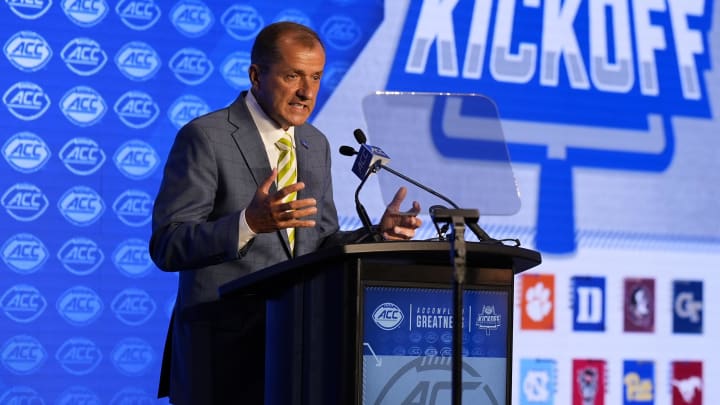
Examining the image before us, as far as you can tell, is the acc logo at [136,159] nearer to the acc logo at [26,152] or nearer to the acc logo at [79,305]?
the acc logo at [26,152]

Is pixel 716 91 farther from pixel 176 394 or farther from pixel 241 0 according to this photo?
pixel 176 394

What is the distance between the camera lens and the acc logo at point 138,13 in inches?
137

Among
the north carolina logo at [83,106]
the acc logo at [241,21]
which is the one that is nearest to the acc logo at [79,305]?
the north carolina logo at [83,106]

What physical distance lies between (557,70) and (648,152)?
1.73ft

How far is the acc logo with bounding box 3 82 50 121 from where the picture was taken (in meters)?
3.36

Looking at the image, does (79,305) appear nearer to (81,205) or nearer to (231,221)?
(81,205)

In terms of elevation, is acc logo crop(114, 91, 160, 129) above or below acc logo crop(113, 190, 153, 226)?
above

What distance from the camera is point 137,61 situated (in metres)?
3.50

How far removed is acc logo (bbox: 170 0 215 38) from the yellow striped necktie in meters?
1.31

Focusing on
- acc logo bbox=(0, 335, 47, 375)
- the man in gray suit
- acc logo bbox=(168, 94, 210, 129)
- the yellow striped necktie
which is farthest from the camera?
acc logo bbox=(168, 94, 210, 129)

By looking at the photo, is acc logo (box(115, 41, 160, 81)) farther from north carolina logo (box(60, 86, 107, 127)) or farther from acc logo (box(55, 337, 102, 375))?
acc logo (box(55, 337, 102, 375))

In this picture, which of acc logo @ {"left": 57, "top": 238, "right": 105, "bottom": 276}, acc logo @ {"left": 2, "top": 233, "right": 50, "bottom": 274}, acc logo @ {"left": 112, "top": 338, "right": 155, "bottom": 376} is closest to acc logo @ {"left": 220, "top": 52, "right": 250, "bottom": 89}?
acc logo @ {"left": 57, "top": 238, "right": 105, "bottom": 276}

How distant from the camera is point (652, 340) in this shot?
13.6 ft

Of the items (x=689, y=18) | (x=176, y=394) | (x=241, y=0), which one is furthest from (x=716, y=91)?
(x=176, y=394)
